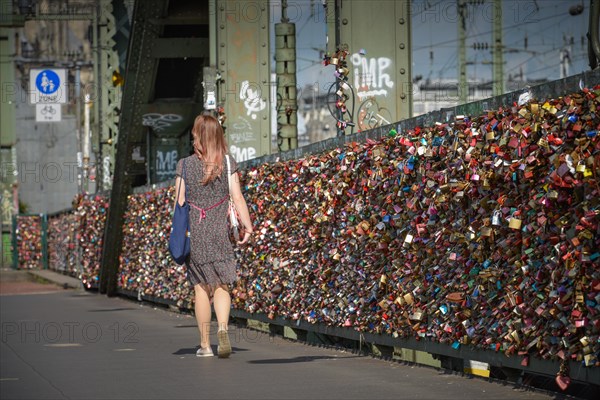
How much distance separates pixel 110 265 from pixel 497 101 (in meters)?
15.4

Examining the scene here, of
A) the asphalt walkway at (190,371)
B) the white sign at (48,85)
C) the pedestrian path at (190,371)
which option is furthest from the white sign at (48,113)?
the asphalt walkway at (190,371)

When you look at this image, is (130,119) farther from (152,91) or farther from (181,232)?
(181,232)

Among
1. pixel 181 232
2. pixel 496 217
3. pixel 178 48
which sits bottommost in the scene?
pixel 181 232

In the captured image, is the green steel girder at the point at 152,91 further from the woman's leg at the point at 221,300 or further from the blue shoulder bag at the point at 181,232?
the woman's leg at the point at 221,300

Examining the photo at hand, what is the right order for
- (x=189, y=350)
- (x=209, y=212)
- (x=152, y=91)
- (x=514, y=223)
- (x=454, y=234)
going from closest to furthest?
(x=514, y=223) → (x=454, y=234) → (x=209, y=212) → (x=189, y=350) → (x=152, y=91)

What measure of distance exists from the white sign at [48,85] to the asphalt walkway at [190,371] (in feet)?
93.2

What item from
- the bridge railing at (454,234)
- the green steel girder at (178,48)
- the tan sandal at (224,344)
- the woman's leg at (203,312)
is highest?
the green steel girder at (178,48)

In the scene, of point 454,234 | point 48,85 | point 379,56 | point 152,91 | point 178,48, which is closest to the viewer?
point 454,234

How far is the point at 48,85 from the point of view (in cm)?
4147

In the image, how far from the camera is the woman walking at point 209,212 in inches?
389

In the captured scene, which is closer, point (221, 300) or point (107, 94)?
point (221, 300)

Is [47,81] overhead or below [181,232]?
overhead

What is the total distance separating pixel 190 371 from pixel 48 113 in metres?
36.5

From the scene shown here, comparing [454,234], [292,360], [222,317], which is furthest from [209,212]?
[454,234]
